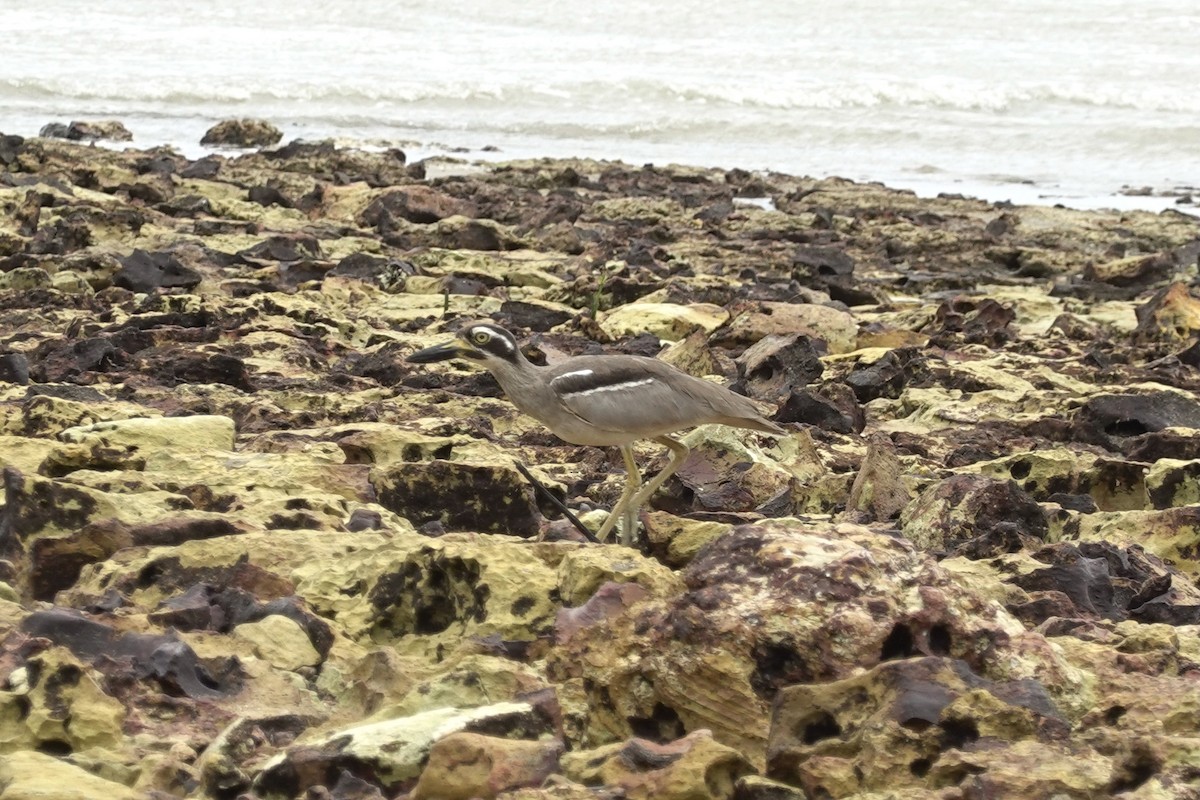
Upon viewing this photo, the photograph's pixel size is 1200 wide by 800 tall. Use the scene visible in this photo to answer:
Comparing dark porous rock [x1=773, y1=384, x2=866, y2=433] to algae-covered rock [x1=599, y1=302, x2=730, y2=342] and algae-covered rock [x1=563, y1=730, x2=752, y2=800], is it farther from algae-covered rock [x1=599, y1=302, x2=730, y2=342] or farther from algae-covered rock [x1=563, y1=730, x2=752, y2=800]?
algae-covered rock [x1=563, y1=730, x2=752, y2=800]

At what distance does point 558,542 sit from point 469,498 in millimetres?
584

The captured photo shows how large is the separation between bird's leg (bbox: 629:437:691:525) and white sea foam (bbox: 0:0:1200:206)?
11.7 meters

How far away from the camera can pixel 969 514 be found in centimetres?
488

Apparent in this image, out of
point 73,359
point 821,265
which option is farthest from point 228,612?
point 821,265

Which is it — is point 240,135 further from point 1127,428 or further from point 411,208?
point 1127,428

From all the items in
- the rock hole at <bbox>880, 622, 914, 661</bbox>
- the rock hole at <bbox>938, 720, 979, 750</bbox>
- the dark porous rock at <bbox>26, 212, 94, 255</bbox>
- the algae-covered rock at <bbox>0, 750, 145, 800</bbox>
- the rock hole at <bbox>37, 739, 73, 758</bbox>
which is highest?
the rock hole at <bbox>880, 622, 914, 661</bbox>

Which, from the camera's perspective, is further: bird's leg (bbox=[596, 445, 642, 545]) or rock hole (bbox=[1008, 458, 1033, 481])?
rock hole (bbox=[1008, 458, 1033, 481])

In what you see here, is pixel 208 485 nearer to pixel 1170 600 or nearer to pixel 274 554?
pixel 274 554

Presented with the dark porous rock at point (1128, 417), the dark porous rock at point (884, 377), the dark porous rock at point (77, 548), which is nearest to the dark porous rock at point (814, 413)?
the dark porous rock at point (884, 377)

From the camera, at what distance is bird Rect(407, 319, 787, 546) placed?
505 cm

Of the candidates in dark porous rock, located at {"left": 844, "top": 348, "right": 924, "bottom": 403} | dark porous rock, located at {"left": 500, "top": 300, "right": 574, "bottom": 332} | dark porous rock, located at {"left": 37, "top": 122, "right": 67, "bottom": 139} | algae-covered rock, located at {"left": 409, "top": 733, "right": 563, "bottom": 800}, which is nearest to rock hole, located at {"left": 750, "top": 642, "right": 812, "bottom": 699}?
algae-covered rock, located at {"left": 409, "top": 733, "right": 563, "bottom": 800}

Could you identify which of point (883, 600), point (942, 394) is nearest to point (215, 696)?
point (883, 600)

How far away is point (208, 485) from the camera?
4629mm

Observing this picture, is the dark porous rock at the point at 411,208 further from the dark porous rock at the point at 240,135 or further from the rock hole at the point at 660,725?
the rock hole at the point at 660,725
